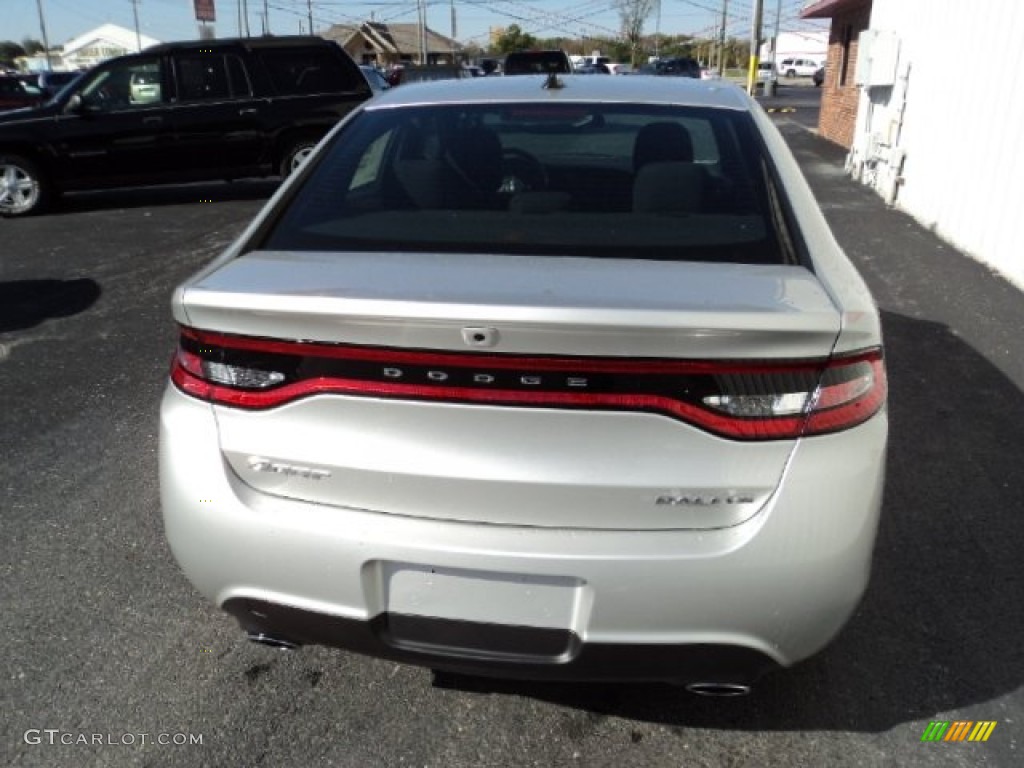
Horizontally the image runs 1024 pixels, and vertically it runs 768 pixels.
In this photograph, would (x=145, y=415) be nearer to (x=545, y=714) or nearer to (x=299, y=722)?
(x=299, y=722)

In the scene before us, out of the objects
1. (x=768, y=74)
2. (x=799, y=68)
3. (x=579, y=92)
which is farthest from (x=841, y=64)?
(x=799, y=68)

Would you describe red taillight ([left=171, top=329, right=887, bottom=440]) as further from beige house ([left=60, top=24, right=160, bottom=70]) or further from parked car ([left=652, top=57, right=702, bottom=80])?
beige house ([left=60, top=24, right=160, bottom=70])

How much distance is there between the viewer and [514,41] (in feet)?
264

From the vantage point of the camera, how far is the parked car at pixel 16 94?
59.8 feet

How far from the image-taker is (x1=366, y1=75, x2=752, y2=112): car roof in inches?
115

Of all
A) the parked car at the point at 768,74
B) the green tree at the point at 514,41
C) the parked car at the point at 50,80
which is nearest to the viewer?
the parked car at the point at 50,80

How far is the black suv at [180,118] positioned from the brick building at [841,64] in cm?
977

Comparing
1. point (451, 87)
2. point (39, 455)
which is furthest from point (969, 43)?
point (39, 455)

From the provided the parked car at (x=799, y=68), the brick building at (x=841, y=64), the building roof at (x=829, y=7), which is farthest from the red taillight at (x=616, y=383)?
the parked car at (x=799, y=68)

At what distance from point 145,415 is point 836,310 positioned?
3.72m

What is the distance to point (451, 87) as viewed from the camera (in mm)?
3256

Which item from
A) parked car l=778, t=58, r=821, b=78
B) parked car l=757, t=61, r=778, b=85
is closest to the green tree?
parked car l=778, t=58, r=821, b=78

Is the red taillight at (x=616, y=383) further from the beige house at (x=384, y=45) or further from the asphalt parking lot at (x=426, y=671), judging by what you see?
the beige house at (x=384, y=45)

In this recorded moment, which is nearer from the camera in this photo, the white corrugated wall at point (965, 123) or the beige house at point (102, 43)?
the white corrugated wall at point (965, 123)
